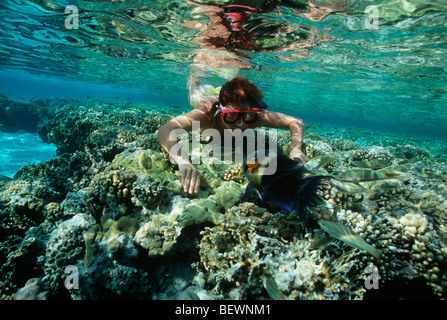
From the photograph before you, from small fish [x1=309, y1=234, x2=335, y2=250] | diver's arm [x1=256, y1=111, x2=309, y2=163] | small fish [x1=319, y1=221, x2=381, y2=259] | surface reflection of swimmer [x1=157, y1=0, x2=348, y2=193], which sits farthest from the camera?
diver's arm [x1=256, y1=111, x2=309, y2=163]

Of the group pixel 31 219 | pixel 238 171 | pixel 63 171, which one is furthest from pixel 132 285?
pixel 63 171

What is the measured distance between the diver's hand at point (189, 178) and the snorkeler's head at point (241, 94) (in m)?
1.42

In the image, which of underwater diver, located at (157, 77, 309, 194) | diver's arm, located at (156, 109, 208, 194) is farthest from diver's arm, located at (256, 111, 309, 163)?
diver's arm, located at (156, 109, 208, 194)

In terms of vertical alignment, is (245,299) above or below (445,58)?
below

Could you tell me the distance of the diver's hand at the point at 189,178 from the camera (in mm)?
2389

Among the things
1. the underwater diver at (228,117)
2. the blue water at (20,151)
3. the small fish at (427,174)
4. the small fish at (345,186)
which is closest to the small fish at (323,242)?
the small fish at (345,186)

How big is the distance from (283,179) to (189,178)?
118 cm

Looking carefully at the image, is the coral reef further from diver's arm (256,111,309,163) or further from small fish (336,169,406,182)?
diver's arm (256,111,309,163)

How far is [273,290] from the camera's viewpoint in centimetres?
220

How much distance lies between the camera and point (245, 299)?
2.48m

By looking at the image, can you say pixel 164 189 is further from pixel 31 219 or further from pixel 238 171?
pixel 31 219

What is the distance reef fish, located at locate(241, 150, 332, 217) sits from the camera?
1885 millimetres

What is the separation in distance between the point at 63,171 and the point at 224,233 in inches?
201

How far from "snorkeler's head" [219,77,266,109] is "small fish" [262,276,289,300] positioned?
8.44ft
